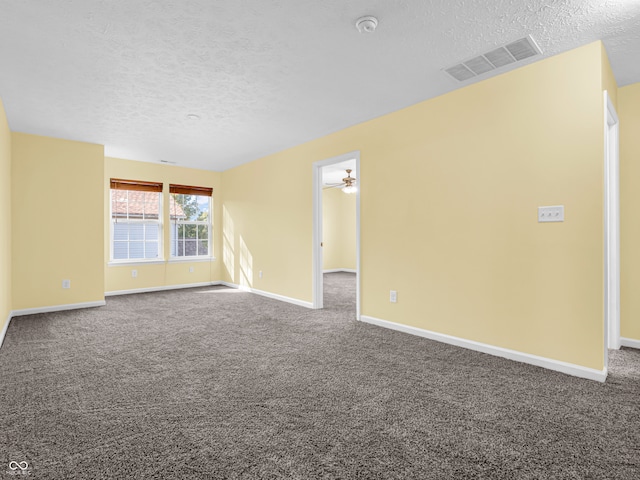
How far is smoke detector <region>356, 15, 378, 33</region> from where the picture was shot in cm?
219

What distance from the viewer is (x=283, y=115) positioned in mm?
3932

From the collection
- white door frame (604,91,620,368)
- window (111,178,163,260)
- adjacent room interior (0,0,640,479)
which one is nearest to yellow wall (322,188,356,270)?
window (111,178,163,260)

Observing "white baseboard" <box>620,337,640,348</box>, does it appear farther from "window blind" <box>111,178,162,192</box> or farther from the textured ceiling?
"window blind" <box>111,178,162,192</box>

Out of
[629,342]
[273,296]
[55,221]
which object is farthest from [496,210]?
[55,221]

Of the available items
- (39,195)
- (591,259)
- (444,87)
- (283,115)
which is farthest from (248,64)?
(39,195)

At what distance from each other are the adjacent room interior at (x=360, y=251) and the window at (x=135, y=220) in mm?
1083

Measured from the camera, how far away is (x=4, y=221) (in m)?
3.90

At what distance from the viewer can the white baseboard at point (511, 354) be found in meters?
2.50

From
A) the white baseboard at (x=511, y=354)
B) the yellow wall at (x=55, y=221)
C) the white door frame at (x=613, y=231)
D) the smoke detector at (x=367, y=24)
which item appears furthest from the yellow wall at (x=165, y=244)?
the white door frame at (x=613, y=231)

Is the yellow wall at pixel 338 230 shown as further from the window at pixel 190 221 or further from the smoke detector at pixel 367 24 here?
the smoke detector at pixel 367 24

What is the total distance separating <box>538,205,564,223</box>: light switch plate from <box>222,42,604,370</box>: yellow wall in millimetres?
44

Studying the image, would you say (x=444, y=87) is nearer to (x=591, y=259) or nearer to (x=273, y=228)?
(x=591, y=259)

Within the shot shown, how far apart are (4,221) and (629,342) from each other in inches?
267

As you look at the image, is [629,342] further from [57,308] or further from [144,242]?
[144,242]
